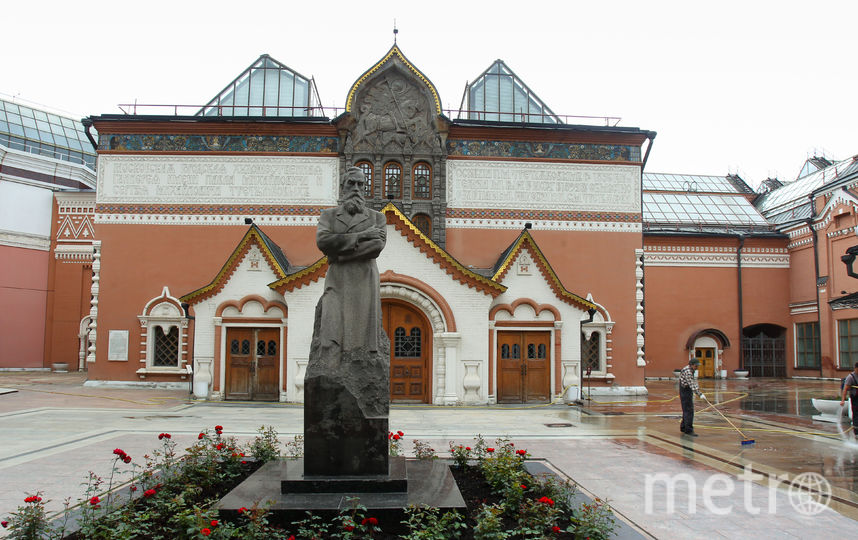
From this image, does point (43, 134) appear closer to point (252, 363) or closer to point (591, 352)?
point (252, 363)

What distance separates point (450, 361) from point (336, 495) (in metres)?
12.9

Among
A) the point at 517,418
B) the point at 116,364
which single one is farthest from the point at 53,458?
the point at 116,364

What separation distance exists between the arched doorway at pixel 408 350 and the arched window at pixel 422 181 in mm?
5160

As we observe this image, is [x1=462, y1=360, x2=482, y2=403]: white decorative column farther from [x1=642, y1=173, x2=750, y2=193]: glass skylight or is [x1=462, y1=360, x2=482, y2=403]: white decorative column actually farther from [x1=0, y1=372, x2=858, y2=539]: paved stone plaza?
[x1=642, y1=173, x2=750, y2=193]: glass skylight

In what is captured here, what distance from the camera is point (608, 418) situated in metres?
16.2

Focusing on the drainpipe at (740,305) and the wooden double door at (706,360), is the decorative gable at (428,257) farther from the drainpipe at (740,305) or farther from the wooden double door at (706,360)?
the drainpipe at (740,305)

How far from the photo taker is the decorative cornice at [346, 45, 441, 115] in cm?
2262

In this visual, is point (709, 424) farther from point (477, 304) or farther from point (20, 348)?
point (20, 348)

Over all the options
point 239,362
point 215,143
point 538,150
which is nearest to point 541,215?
point 538,150

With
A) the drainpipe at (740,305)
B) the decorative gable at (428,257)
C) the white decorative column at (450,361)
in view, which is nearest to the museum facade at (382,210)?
the decorative gable at (428,257)

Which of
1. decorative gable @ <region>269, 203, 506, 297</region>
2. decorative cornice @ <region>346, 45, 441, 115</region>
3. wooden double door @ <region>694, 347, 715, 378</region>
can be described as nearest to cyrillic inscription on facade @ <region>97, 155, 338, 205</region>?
decorative cornice @ <region>346, 45, 441, 115</region>

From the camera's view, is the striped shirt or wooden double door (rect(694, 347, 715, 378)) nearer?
the striped shirt

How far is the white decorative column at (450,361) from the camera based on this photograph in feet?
61.8

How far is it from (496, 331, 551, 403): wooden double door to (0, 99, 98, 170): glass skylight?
30.5 metres
